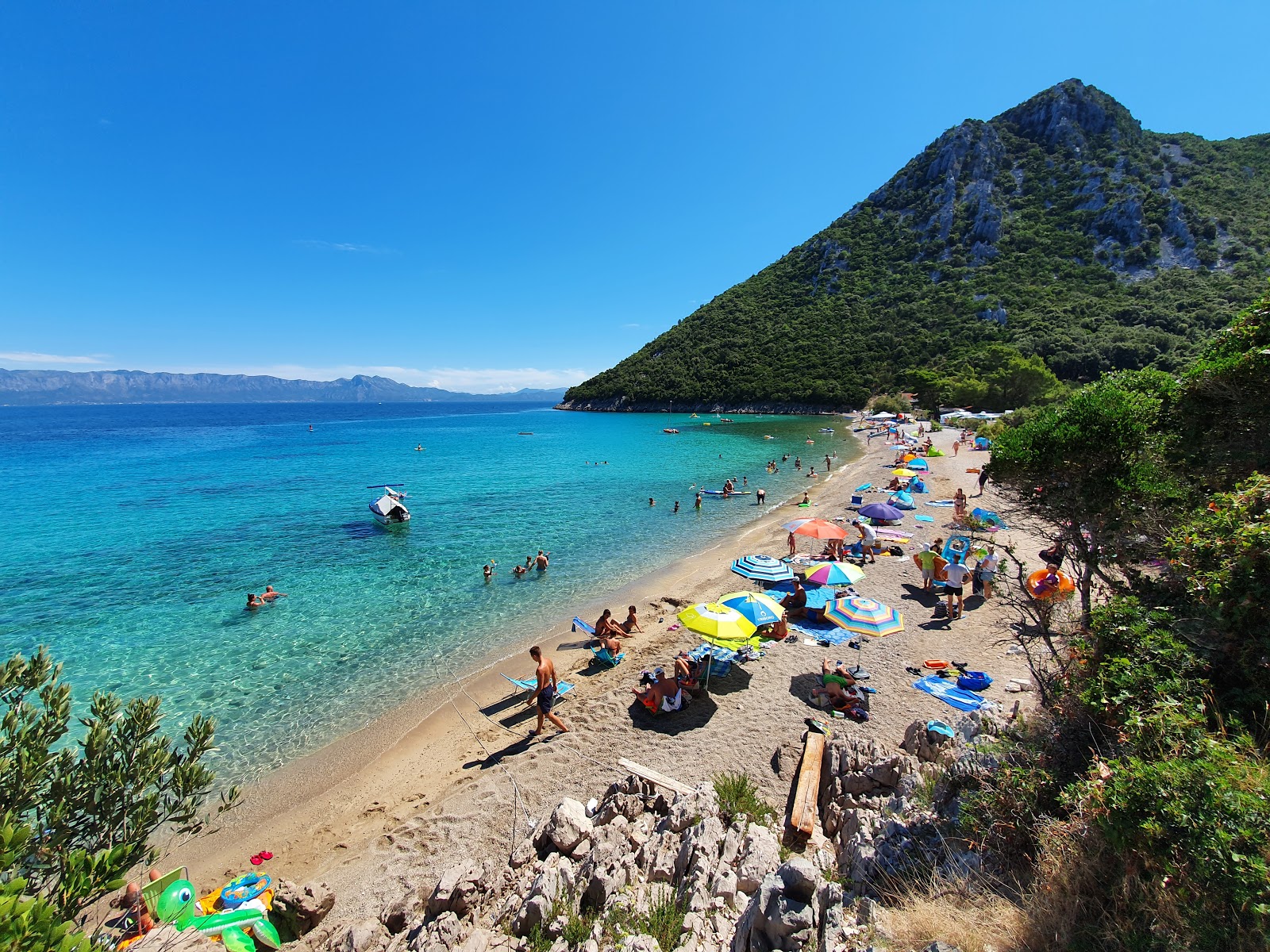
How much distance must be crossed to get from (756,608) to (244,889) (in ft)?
31.2

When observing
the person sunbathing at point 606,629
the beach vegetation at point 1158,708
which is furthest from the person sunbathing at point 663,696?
the beach vegetation at point 1158,708

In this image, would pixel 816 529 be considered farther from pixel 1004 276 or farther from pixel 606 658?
pixel 1004 276

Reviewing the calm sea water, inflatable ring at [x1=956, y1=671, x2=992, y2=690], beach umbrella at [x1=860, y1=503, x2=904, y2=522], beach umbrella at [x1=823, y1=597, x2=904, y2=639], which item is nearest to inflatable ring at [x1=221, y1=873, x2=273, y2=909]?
the calm sea water

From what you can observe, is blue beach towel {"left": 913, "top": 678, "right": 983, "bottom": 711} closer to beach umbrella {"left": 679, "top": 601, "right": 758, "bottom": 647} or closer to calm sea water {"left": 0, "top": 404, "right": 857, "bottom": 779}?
beach umbrella {"left": 679, "top": 601, "right": 758, "bottom": 647}

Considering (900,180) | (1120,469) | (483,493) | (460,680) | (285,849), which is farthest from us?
(900,180)

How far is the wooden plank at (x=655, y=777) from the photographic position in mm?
7238

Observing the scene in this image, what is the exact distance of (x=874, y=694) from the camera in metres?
10.0

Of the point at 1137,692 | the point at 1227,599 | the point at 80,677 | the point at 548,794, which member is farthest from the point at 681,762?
the point at 80,677

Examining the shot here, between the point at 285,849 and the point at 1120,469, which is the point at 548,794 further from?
the point at 1120,469

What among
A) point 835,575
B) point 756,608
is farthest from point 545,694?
point 835,575

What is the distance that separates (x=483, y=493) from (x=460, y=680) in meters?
25.7

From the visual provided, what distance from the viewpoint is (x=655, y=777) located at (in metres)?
7.67

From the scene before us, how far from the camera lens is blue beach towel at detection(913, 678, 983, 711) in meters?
9.23

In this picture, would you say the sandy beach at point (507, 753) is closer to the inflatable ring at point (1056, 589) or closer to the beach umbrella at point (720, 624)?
the inflatable ring at point (1056, 589)
